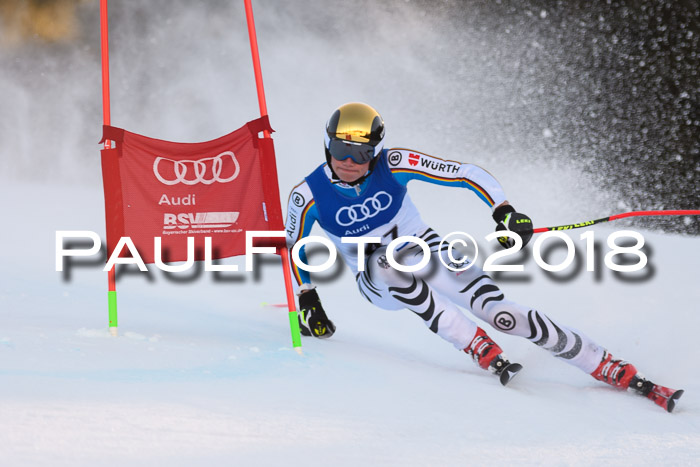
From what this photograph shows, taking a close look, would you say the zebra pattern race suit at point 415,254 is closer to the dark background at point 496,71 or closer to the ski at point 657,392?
the ski at point 657,392

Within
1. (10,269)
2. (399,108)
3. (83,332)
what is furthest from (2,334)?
(399,108)

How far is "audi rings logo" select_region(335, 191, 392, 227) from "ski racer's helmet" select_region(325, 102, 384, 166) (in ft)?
0.73

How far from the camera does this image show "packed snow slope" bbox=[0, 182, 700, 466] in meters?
2.08

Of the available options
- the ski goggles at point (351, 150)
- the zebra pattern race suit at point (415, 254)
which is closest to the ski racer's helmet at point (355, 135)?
the ski goggles at point (351, 150)

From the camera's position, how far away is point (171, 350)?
9.98 ft

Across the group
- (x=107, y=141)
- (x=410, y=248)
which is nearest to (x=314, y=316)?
(x=410, y=248)

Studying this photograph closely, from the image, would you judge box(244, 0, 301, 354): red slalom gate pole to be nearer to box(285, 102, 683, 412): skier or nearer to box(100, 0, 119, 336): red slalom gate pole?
box(285, 102, 683, 412): skier

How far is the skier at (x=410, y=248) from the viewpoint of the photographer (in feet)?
10.9

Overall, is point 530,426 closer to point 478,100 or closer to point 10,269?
point 10,269

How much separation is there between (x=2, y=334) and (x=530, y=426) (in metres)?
2.24

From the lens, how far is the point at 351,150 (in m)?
3.34

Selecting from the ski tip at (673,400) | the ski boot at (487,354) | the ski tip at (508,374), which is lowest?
the ski tip at (673,400)

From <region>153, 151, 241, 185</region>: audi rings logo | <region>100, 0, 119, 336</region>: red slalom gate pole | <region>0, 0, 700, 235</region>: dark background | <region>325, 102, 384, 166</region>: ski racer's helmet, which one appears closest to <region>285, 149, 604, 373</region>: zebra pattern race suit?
<region>325, 102, 384, 166</region>: ski racer's helmet

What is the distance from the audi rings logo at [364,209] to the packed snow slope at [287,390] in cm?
67
